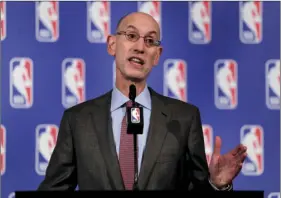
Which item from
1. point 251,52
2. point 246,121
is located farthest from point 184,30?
point 246,121

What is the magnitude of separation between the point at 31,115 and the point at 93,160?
51.3 inches

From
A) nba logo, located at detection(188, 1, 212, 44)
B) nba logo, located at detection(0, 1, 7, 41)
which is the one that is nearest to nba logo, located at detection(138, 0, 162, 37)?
nba logo, located at detection(188, 1, 212, 44)

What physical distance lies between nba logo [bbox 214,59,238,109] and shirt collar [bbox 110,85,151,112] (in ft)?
3.76

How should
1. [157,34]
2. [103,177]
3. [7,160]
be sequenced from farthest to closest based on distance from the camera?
1. [7,160]
2. [157,34]
3. [103,177]

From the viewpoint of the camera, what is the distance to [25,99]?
10.4 ft

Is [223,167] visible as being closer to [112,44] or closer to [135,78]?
[135,78]

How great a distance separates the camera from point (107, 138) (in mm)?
1986

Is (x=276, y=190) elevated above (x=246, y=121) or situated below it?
below

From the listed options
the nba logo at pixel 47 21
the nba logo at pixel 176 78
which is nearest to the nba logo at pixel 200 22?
the nba logo at pixel 176 78

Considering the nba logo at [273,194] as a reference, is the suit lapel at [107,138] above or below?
above

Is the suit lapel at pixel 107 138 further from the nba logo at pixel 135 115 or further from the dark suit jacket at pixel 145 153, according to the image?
the nba logo at pixel 135 115

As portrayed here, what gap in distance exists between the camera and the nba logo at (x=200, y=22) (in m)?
3.20

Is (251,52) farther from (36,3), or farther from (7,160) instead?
(7,160)

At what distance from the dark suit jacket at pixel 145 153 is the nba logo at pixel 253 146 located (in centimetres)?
119
